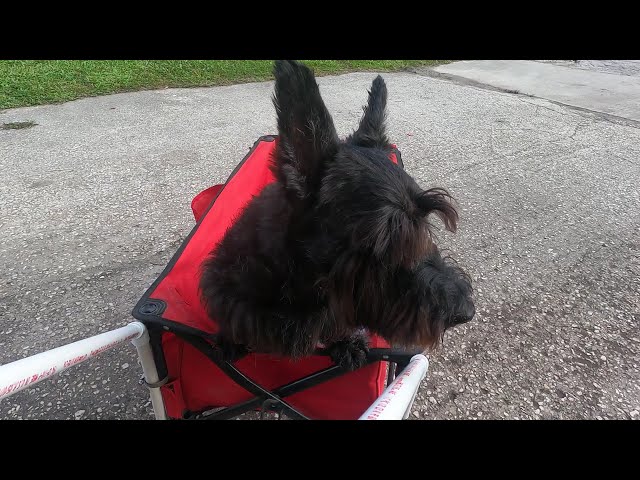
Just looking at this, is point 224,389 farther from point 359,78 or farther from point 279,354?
point 359,78

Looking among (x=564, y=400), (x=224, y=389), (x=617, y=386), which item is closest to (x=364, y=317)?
(x=224, y=389)

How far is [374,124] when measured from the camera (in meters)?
2.16

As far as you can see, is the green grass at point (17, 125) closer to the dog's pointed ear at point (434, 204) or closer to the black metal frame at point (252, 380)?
the black metal frame at point (252, 380)

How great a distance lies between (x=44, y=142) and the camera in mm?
5902

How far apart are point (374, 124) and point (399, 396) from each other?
1314 mm

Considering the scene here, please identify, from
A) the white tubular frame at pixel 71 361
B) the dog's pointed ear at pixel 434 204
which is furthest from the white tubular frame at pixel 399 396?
the white tubular frame at pixel 71 361

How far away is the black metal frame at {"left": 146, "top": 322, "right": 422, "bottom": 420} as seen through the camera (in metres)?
1.78

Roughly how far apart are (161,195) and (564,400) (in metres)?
4.07

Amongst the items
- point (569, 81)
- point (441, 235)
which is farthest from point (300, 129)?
point (569, 81)

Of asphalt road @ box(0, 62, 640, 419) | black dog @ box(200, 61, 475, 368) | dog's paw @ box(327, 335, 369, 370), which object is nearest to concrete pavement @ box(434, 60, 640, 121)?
asphalt road @ box(0, 62, 640, 419)

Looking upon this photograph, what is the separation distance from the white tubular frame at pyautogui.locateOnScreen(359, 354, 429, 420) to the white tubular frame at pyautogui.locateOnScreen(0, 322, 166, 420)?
91cm

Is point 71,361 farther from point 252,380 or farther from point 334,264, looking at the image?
point 334,264

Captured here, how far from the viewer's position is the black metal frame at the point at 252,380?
1778 mm

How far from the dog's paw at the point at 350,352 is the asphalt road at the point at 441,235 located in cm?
98
